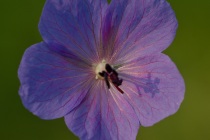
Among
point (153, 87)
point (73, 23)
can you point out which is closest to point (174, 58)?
point (153, 87)

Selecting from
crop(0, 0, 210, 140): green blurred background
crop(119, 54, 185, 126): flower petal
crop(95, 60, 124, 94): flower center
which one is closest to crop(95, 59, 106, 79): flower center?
crop(95, 60, 124, 94): flower center

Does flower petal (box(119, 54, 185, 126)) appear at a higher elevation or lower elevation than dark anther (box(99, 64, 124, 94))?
lower

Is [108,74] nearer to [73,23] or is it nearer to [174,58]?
[73,23]

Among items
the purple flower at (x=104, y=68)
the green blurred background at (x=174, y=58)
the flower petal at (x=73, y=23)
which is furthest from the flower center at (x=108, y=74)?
the green blurred background at (x=174, y=58)

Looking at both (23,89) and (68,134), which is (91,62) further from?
(68,134)

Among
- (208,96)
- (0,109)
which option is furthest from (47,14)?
(208,96)

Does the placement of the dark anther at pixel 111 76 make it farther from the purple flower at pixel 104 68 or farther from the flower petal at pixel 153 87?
the flower petal at pixel 153 87

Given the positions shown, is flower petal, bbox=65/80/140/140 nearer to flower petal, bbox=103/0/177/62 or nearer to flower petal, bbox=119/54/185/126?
flower petal, bbox=119/54/185/126
